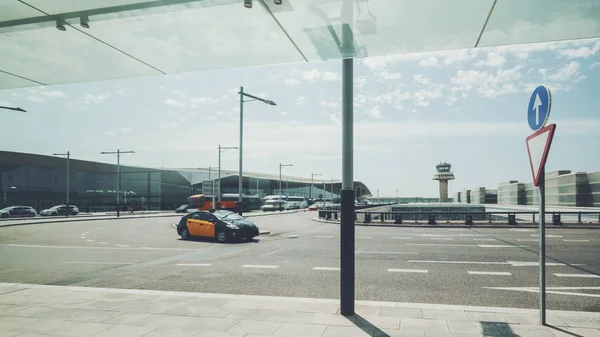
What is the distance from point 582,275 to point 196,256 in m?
11.8

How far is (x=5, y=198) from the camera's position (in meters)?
64.1

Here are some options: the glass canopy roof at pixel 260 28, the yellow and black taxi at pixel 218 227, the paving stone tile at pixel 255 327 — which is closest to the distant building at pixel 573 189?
the yellow and black taxi at pixel 218 227

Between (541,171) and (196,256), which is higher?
(541,171)

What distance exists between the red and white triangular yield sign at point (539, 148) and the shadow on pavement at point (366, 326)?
9.93ft

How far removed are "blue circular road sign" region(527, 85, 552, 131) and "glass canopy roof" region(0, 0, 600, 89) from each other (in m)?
0.79

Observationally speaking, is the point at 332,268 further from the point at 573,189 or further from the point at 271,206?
the point at 271,206

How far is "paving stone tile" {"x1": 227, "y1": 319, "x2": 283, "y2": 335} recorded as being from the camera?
5875 mm

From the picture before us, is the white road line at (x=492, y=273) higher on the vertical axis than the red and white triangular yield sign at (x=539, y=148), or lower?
lower

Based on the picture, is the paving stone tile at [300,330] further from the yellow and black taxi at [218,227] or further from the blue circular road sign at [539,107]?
the yellow and black taxi at [218,227]

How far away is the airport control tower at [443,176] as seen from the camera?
103 metres

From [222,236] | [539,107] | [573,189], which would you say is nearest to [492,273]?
[539,107]

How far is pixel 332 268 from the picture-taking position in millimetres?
11922

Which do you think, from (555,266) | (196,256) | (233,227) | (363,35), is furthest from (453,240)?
(363,35)

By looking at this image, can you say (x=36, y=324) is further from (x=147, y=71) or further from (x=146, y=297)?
(x=147, y=71)
